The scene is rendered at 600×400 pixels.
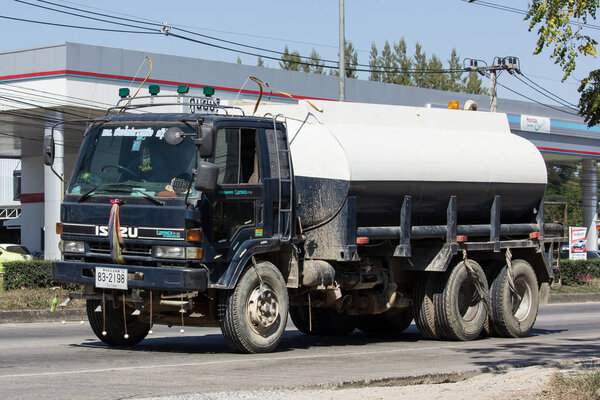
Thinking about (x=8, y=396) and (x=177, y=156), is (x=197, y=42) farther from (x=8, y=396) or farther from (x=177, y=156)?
(x=8, y=396)

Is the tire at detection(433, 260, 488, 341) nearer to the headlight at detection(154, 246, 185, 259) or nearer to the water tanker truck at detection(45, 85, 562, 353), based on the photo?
the water tanker truck at detection(45, 85, 562, 353)

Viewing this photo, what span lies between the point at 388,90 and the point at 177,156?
92.0 feet

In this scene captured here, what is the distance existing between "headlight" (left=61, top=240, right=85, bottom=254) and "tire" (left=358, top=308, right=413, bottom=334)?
213 inches

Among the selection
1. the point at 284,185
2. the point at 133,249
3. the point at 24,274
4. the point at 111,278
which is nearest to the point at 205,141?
the point at 133,249

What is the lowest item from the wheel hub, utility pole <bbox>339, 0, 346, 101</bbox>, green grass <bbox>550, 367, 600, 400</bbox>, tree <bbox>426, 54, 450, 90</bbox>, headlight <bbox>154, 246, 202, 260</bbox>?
green grass <bbox>550, 367, 600, 400</bbox>

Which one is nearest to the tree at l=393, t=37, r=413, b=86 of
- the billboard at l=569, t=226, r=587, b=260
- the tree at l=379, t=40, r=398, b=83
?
the tree at l=379, t=40, r=398, b=83

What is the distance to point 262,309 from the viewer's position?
10828mm

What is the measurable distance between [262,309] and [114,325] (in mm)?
1997

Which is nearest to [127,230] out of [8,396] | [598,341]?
[8,396]

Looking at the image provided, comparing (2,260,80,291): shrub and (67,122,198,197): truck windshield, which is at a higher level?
(67,122,198,197): truck windshield

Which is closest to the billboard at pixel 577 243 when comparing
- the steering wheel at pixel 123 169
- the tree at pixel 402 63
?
the steering wheel at pixel 123 169

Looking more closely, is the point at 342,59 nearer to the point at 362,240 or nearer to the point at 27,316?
the point at 27,316

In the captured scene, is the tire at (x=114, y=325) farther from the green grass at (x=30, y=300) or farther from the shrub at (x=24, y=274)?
the shrub at (x=24, y=274)

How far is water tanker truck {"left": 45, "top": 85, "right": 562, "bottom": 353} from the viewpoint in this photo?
10.4 metres
